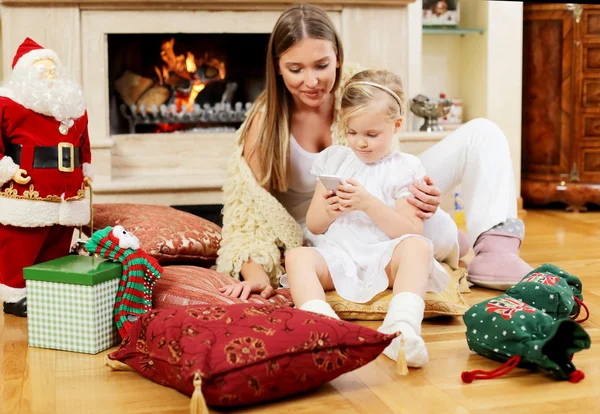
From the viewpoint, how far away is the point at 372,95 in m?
1.77

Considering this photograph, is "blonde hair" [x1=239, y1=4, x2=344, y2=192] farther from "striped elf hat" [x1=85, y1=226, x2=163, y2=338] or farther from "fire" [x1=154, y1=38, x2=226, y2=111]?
"fire" [x1=154, y1=38, x2=226, y2=111]

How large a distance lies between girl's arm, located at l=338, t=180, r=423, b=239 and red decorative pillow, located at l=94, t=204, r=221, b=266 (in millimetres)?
543

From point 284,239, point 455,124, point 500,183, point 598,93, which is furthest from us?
point 455,124

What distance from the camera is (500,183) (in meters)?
2.21

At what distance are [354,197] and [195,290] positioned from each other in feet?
1.31

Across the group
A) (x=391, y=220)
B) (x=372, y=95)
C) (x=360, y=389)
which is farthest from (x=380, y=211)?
(x=360, y=389)

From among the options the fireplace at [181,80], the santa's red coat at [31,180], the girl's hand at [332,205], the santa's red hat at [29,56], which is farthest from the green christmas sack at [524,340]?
the fireplace at [181,80]

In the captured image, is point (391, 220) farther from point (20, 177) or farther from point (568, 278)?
point (20, 177)

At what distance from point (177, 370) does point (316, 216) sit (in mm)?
618

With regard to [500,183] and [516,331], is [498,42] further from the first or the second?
[516,331]

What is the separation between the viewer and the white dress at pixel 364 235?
5.85 ft

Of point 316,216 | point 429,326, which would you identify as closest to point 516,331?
point 429,326

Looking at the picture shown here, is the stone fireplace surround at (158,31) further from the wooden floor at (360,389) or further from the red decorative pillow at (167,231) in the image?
the wooden floor at (360,389)

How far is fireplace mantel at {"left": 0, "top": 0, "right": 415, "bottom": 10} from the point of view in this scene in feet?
9.57
